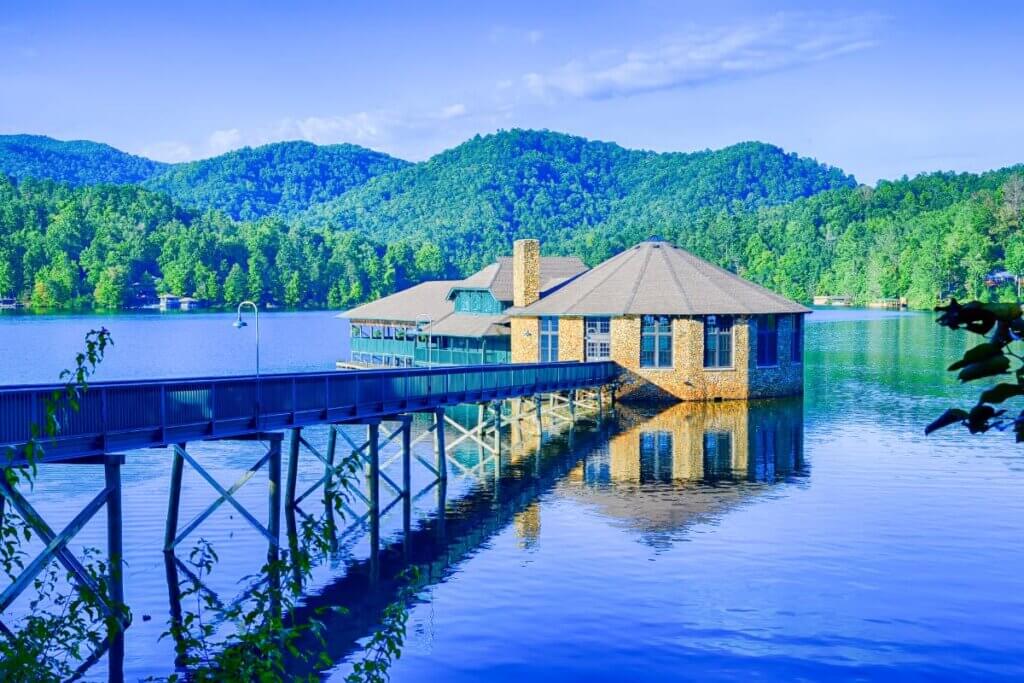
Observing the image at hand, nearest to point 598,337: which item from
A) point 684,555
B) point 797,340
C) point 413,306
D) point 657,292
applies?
point 657,292

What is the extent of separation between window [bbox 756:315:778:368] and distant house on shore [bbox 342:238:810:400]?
0.05 meters

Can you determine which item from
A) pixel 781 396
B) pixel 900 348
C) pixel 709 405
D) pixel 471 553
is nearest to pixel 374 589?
pixel 471 553

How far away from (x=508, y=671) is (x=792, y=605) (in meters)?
6.21

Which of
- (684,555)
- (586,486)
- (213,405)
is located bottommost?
(684,555)

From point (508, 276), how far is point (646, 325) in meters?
10.3

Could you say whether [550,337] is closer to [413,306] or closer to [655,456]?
[413,306]

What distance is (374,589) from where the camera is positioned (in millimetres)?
24812

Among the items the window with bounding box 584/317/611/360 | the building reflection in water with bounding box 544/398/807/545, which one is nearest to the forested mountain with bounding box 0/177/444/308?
the window with bounding box 584/317/611/360

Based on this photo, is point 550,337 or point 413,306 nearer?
point 550,337

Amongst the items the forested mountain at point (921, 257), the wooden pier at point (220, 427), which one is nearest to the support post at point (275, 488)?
the wooden pier at point (220, 427)

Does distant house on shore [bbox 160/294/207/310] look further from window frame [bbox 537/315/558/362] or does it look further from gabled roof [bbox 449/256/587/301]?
window frame [bbox 537/315/558/362]

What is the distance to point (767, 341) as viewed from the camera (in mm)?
56750

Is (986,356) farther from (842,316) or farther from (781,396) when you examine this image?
(842,316)

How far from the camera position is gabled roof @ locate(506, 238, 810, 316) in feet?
181
